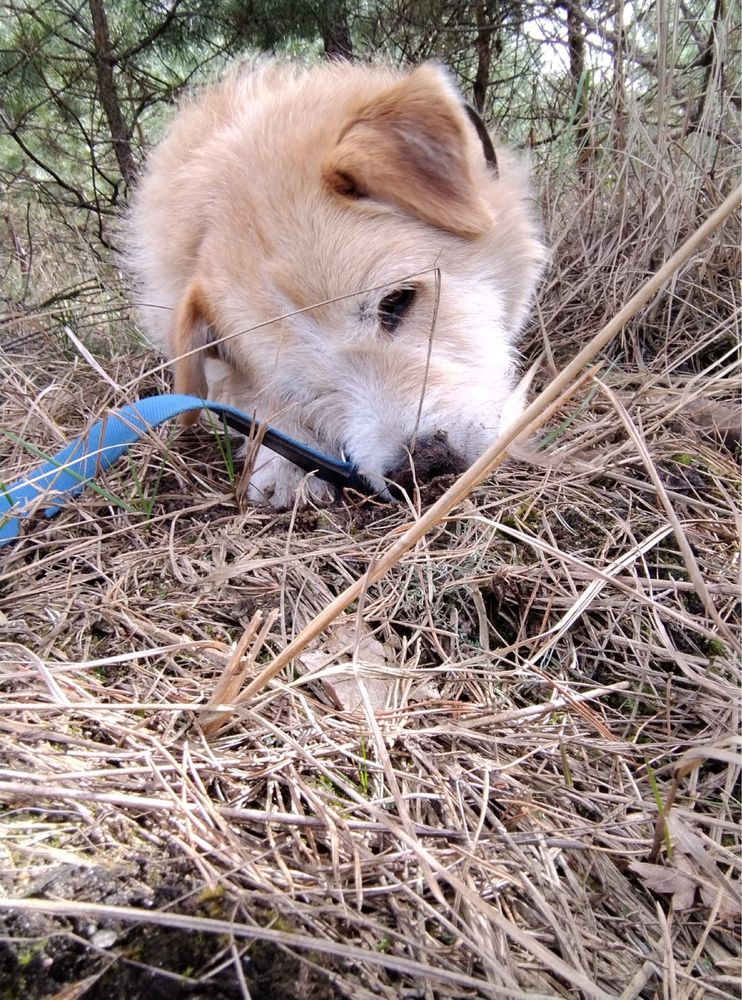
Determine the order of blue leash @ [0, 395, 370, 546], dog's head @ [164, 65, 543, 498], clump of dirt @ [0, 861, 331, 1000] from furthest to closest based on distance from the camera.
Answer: dog's head @ [164, 65, 543, 498] < blue leash @ [0, 395, 370, 546] < clump of dirt @ [0, 861, 331, 1000]

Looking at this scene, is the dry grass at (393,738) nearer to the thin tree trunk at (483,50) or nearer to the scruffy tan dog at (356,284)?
the scruffy tan dog at (356,284)

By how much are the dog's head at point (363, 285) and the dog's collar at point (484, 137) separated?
0.49m

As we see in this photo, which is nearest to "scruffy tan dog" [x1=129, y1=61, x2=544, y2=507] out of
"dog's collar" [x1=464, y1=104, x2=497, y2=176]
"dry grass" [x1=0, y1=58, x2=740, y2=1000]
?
"dry grass" [x1=0, y1=58, x2=740, y2=1000]

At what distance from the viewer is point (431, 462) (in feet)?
6.64

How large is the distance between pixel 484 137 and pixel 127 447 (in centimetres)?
200

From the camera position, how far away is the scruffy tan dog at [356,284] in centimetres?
213

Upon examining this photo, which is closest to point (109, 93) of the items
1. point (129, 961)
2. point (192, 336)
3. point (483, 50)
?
point (483, 50)

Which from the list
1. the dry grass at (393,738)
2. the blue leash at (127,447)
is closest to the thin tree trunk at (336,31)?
the blue leash at (127,447)

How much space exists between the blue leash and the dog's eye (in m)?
0.49

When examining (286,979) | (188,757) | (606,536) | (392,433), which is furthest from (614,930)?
(392,433)

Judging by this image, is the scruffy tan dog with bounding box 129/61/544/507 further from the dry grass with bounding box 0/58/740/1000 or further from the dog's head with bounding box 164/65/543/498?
the dry grass with bounding box 0/58/740/1000

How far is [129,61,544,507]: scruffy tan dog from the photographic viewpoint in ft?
6.98

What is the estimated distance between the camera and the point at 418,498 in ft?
6.07

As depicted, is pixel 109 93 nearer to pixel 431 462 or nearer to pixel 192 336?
pixel 192 336
